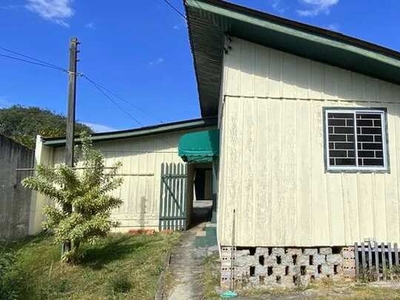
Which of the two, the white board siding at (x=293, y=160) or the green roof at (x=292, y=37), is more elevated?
the green roof at (x=292, y=37)

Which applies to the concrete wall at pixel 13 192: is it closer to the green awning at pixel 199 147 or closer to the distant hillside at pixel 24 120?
the green awning at pixel 199 147

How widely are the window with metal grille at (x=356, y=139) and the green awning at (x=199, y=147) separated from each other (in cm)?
387

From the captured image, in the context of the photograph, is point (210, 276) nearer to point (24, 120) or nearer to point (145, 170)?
point (145, 170)

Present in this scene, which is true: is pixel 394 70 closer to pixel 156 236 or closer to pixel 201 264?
pixel 201 264

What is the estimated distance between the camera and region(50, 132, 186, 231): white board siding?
1482cm

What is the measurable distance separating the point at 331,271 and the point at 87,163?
637 centimetres

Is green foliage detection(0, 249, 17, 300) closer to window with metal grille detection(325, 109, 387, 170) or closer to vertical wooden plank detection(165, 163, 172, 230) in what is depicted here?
vertical wooden plank detection(165, 163, 172, 230)

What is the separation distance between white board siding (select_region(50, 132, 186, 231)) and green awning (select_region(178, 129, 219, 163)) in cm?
346

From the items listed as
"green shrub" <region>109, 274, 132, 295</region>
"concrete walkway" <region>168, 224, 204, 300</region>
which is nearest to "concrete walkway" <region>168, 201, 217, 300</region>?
"concrete walkway" <region>168, 224, 204, 300</region>

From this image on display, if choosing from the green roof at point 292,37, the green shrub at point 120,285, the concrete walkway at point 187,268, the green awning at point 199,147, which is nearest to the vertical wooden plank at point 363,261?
the concrete walkway at point 187,268

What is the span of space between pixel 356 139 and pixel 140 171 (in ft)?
28.2

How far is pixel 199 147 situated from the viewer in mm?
11539

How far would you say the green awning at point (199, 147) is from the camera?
11.5 metres

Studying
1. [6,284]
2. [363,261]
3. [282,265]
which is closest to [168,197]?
[6,284]
